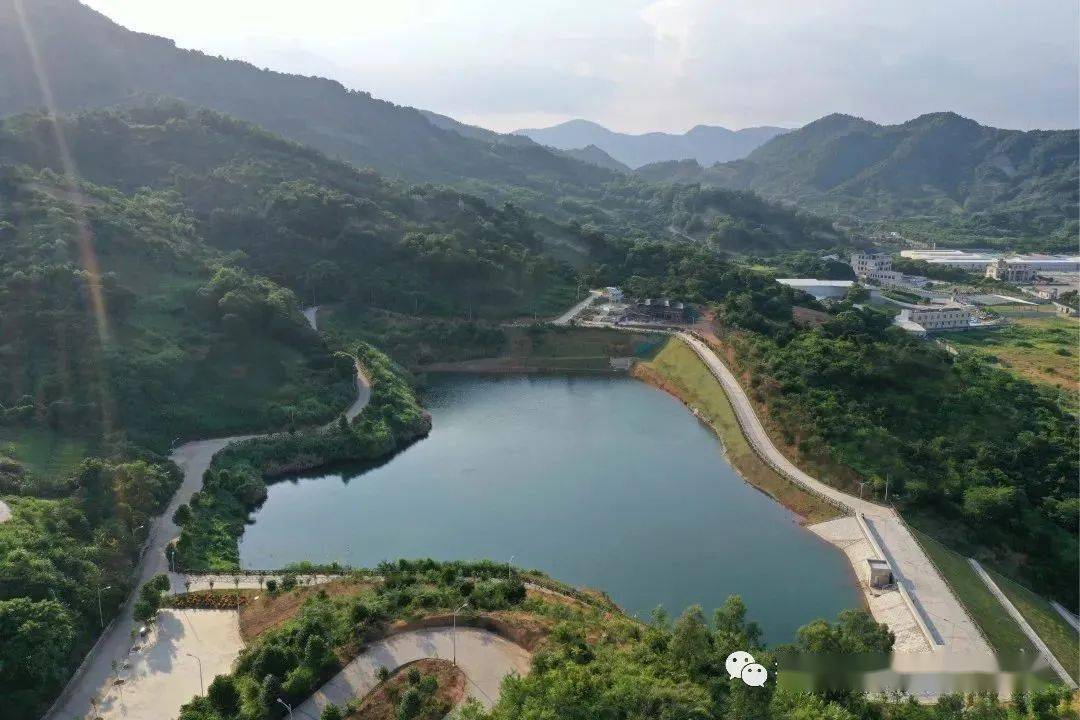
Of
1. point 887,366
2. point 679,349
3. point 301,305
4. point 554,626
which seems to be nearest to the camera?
point 554,626

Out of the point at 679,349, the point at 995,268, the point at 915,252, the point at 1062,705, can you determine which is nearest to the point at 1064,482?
the point at 1062,705

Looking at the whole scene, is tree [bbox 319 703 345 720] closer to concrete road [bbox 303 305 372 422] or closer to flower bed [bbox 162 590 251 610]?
flower bed [bbox 162 590 251 610]

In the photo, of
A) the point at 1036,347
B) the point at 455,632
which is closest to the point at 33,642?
the point at 455,632

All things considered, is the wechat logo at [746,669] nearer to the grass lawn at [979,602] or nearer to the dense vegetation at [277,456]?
the grass lawn at [979,602]

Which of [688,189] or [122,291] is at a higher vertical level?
[688,189]

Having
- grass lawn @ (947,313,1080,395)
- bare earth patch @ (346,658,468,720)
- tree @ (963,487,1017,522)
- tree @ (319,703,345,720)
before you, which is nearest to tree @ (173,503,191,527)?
bare earth patch @ (346,658,468,720)

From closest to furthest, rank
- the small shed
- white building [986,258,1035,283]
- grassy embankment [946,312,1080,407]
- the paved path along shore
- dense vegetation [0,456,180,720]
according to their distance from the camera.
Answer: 1. dense vegetation [0,456,180,720]
2. the small shed
3. grassy embankment [946,312,1080,407]
4. the paved path along shore
5. white building [986,258,1035,283]

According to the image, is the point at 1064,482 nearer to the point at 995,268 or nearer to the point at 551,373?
the point at 551,373
